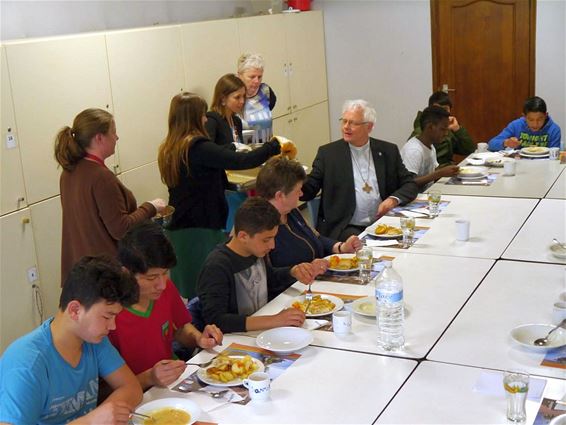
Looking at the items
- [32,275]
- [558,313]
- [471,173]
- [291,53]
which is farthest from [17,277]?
[291,53]

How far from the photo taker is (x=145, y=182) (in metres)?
5.78

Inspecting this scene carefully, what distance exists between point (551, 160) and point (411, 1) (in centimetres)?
303

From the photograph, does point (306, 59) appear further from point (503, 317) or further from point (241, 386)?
point (241, 386)

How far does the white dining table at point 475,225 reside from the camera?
3.94 meters

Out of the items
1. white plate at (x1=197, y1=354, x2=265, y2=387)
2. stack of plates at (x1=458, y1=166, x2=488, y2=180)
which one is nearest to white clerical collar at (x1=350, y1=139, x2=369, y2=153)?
stack of plates at (x1=458, y1=166, x2=488, y2=180)

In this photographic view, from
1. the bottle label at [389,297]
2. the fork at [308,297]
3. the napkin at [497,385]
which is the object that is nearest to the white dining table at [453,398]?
the napkin at [497,385]

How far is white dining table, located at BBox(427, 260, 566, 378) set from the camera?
269 cm

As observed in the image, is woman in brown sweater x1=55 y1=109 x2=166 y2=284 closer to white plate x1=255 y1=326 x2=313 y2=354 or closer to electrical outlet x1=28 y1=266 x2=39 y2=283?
electrical outlet x1=28 y1=266 x2=39 y2=283

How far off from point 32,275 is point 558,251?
3097 mm

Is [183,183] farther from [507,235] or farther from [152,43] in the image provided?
[507,235]

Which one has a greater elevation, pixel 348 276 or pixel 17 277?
pixel 348 276

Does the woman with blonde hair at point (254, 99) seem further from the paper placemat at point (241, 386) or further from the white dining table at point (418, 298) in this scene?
the paper placemat at point (241, 386)

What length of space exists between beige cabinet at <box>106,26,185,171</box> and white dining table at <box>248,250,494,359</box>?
7.84 feet

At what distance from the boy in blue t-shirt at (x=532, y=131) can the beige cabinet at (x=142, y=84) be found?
8.85ft
